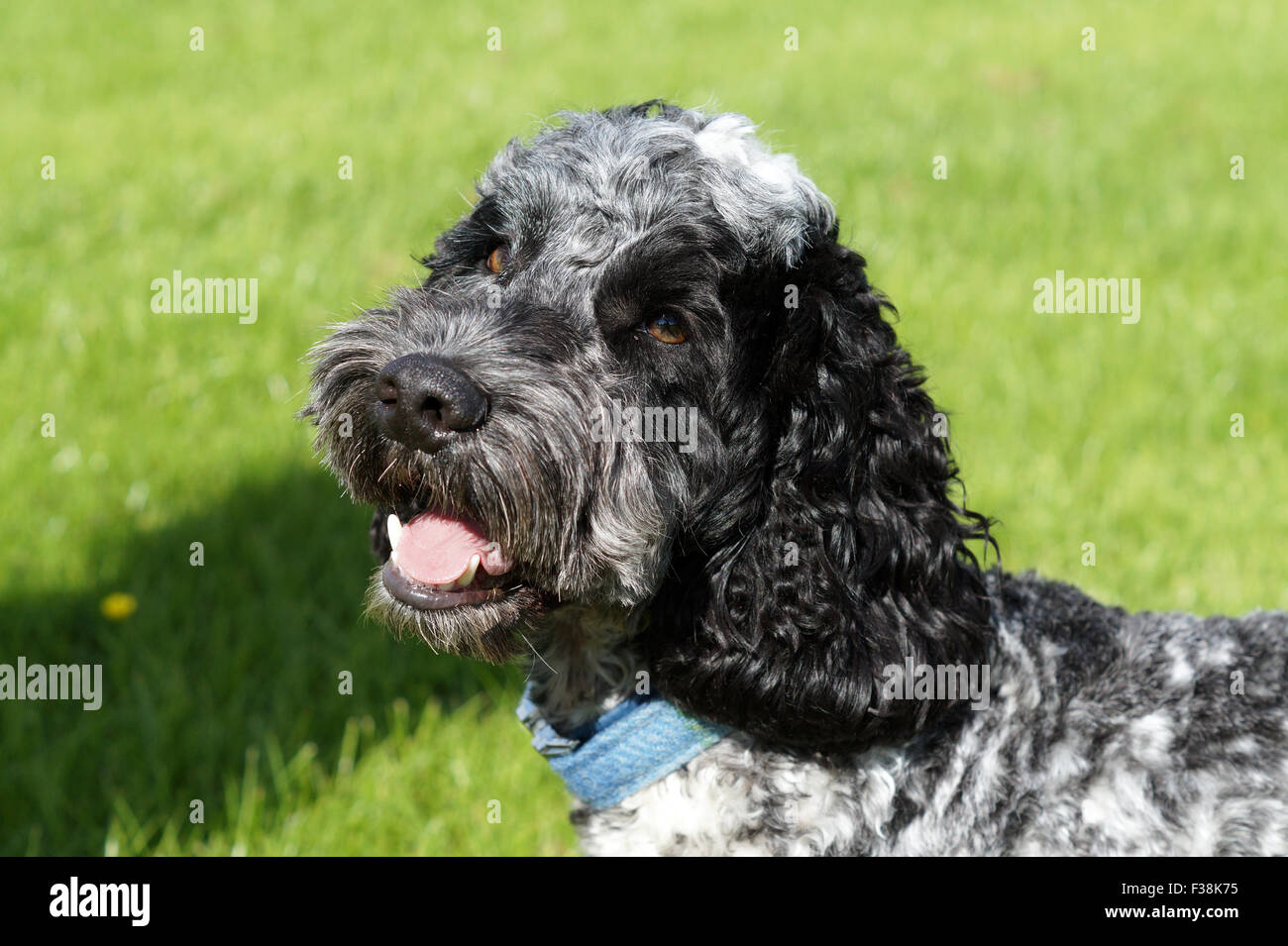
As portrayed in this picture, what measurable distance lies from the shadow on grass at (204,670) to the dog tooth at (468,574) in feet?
5.68

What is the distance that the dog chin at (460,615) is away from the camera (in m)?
2.92

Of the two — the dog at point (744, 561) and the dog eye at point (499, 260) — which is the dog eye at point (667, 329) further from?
the dog eye at point (499, 260)

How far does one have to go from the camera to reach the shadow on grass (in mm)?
4227

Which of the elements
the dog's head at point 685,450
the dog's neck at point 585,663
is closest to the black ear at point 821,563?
the dog's head at point 685,450

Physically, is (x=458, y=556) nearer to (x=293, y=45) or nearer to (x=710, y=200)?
(x=710, y=200)

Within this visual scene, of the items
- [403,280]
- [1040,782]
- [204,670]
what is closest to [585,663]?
[1040,782]

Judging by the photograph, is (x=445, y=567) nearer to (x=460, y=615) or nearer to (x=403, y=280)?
(x=460, y=615)

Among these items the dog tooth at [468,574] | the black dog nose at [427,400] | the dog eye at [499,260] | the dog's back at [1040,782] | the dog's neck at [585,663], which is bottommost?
the dog's back at [1040,782]

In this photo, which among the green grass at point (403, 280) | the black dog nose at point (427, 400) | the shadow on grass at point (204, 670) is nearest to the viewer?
the black dog nose at point (427, 400)

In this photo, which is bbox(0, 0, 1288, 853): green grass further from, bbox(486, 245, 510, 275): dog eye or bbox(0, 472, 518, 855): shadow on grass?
bbox(486, 245, 510, 275): dog eye

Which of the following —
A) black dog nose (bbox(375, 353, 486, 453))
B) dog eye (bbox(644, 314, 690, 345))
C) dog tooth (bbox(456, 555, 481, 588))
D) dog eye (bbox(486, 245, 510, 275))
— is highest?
dog eye (bbox(486, 245, 510, 275))

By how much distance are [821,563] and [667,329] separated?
695 mm

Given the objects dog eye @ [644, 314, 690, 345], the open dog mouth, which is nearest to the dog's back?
the open dog mouth
